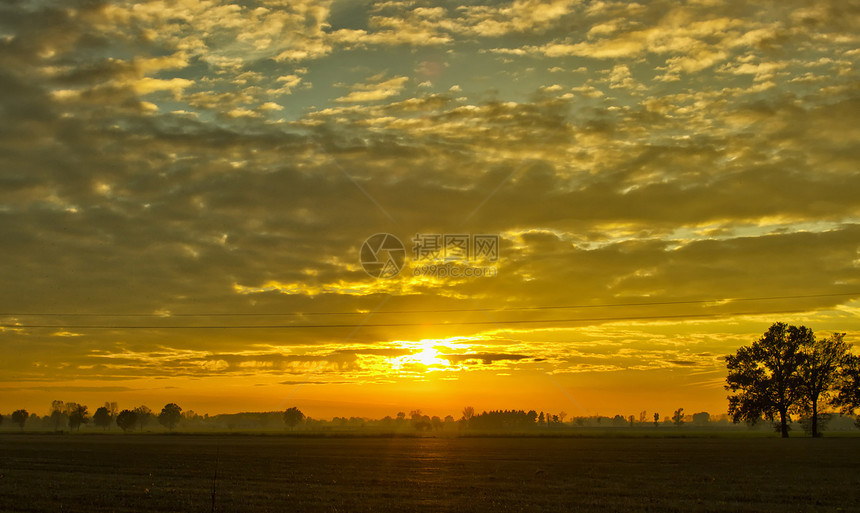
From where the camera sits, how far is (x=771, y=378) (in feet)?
369

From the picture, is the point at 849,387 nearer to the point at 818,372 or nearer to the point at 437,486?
the point at 818,372

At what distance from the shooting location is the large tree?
112 metres

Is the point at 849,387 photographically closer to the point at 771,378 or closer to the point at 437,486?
the point at 771,378

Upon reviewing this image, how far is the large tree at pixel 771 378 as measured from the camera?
112250 millimetres

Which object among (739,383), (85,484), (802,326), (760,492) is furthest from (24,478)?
(802,326)

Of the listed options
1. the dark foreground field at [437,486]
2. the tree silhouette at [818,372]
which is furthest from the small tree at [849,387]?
the dark foreground field at [437,486]

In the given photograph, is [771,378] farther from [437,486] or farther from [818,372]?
[437,486]

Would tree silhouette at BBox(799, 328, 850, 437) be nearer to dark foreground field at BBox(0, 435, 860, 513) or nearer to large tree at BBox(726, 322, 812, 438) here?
large tree at BBox(726, 322, 812, 438)

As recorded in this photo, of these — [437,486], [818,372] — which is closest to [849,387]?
[818,372]

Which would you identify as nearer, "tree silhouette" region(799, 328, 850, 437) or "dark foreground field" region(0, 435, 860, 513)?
"dark foreground field" region(0, 435, 860, 513)

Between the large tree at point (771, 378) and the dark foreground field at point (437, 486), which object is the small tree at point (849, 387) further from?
the dark foreground field at point (437, 486)

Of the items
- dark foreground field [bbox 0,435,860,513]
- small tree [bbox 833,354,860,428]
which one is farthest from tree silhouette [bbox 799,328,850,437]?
Result: dark foreground field [bbox 0,435,860,513]

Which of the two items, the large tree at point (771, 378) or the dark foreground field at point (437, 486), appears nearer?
the dark foreground field at point (437, 486)

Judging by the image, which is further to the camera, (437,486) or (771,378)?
(771,378)
